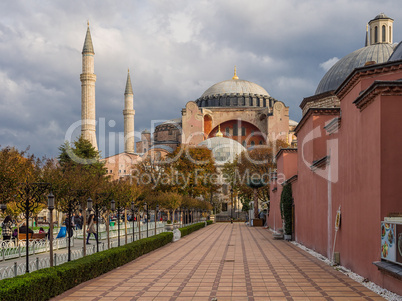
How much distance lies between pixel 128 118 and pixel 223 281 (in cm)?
5385

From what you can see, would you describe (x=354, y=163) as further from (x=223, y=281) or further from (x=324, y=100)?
(x=324, y=100)

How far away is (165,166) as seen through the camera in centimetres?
3847

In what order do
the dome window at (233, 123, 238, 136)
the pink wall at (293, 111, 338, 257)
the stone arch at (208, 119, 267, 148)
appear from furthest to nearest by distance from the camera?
the dome window at (233, 123, 238, 136) < the stone arch at (208, 119, 267, 148) < the pink wall at (293, 111, 338, 257)

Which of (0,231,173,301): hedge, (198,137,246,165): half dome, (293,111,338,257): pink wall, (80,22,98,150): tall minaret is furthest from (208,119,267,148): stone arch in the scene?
(0,231,173,301): hedge

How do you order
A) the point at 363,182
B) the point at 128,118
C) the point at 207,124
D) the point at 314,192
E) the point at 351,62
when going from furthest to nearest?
1. the point at 207,124
2. the point at 128,118
3. the point at 351,62
4. the point at 314,192
5. the point at 363,182

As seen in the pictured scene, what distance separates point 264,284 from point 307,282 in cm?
85

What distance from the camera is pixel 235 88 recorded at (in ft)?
233

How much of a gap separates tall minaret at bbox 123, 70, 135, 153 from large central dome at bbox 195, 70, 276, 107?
12145mm

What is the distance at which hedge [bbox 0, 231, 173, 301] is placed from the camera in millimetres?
6328

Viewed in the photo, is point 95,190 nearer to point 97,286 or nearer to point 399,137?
point 97,286

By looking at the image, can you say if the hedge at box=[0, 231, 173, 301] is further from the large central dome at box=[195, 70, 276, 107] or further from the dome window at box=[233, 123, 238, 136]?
the large central dome at box=[195, 70, 276, 107]

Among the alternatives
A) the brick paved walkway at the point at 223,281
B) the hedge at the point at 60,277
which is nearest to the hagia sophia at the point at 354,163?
the brick paved walkway at the point at 223,281

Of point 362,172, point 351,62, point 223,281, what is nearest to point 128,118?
point 351,62

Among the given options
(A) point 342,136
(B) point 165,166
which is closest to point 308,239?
(A) point 342,136
